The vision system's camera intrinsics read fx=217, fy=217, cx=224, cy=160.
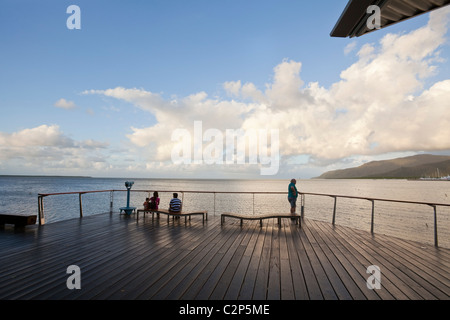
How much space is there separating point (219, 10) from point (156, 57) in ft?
14.0

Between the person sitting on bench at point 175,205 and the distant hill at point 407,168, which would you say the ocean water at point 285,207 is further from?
the distant hill at point 407,168

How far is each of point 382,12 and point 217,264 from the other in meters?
3.80

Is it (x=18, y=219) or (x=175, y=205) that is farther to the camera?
(x=175, y=205)

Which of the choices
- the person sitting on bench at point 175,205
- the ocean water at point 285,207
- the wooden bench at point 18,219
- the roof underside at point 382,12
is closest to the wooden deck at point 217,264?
the wooden bench at point 18,219

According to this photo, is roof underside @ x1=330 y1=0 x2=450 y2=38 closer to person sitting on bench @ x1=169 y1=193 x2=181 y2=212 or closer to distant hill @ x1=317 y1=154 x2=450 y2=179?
person sitting on bench @ x1=169 y1=193 x2=181 y2=212

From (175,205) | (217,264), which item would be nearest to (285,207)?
(175,205)

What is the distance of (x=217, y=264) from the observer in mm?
3332

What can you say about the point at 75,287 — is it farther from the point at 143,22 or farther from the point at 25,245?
the point at 143,22

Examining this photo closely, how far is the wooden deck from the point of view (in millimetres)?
2449

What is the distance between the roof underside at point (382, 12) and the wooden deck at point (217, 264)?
3019 mm

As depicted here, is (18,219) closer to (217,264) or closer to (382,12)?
(217,264)

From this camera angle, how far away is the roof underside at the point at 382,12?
7.25 feet

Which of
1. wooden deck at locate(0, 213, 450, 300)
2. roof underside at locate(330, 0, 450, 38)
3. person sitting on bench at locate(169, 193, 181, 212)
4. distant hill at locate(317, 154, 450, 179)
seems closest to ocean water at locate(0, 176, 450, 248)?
person sitting on bench at locate(169, 193, 181, 212)
